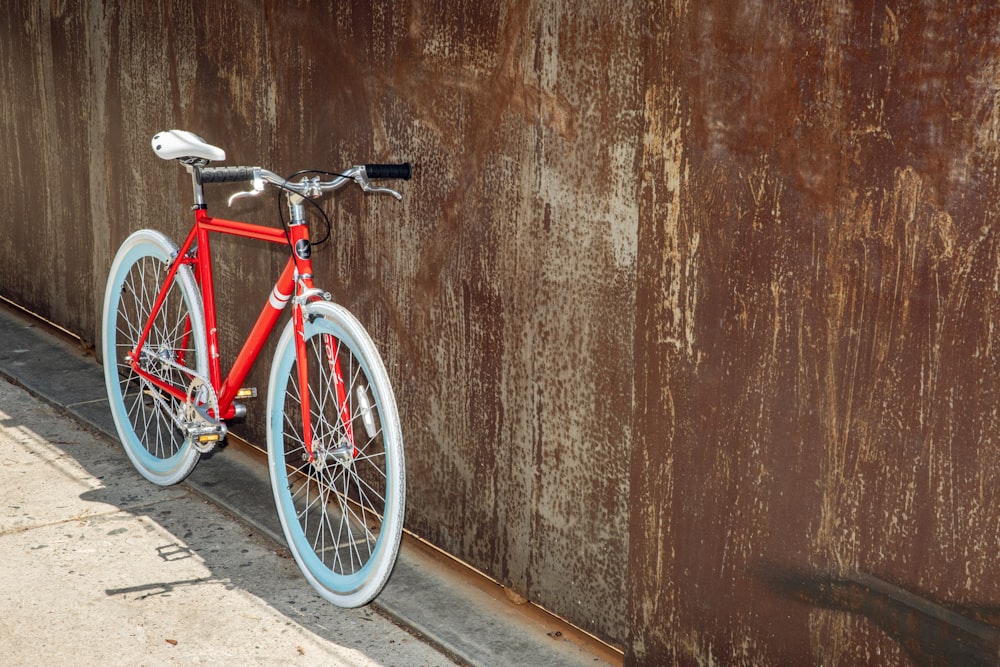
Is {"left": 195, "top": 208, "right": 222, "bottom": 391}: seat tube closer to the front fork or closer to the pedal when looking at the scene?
the pedal

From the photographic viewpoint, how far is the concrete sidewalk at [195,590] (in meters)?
3.46

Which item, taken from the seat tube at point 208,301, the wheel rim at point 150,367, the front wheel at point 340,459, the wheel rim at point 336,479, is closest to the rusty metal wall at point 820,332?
the front wheel at point 340,459

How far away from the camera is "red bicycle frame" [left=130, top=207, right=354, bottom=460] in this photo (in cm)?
362

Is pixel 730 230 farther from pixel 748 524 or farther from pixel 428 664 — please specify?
pixel 428 664

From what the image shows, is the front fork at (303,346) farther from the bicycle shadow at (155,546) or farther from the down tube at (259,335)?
the bicycle shadow at (155,546)

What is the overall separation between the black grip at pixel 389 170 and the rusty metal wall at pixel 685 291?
0.09m

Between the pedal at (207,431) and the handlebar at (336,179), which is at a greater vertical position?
the handlebar at (336,179)

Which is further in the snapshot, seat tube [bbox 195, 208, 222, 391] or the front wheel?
seat tube [bbox 195, 208, 222, 391]

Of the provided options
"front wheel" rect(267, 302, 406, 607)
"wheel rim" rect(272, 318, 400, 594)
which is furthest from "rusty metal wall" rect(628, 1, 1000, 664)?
"wheel rim" rect(272, 318, 400, 594)

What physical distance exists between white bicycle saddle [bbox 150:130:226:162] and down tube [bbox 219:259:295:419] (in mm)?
421

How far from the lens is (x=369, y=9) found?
3.82m

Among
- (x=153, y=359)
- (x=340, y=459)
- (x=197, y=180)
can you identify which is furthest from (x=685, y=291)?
(x=153, y=359)

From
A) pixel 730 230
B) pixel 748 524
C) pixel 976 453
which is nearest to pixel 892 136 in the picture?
pixel 730 230

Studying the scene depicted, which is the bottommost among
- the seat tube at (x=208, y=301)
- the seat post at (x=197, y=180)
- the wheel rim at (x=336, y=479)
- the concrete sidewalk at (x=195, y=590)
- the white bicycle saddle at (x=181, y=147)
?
the concrete sidewalk at (x=195, y=590)
